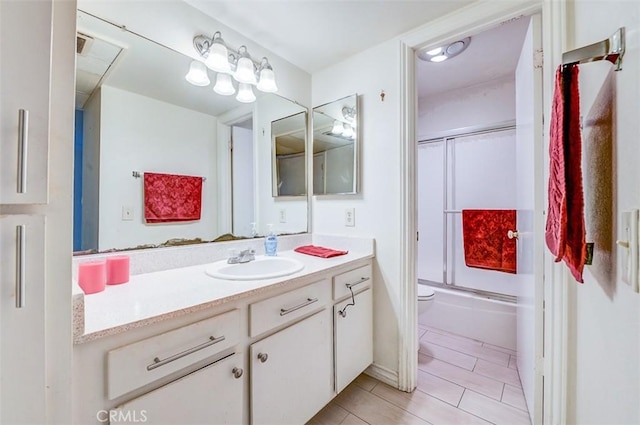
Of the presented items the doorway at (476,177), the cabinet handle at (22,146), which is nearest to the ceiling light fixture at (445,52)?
the doorway at (476,177)

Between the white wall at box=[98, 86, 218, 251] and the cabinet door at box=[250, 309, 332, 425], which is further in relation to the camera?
the white wall at box=[98, 86, 218, 251]

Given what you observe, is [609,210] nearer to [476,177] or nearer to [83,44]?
[83,44]

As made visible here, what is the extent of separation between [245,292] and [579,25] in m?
1.50

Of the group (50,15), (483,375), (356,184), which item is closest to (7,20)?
(50,15)

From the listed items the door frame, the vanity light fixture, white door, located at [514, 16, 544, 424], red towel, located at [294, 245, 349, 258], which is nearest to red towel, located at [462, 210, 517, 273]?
white door, located at [514, 16, 544, 424]

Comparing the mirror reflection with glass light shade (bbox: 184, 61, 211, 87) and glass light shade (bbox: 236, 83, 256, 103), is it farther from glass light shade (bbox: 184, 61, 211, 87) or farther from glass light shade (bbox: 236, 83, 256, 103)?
glass light shade (bbox: 184, 61, 211, 87)

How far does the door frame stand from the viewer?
3.40ft

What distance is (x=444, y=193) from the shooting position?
8.78ft

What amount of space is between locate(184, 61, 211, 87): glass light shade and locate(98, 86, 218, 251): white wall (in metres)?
0.16

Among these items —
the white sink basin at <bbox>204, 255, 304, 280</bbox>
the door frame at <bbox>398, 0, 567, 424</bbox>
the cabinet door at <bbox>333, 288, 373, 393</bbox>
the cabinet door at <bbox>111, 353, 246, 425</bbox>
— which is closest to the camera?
the cabinet door at <bbox>111, 353, 246, 425</bbox>

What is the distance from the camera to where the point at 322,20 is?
4.80 ft

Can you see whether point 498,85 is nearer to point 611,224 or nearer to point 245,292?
point 611,224

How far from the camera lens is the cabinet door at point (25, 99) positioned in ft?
1.54

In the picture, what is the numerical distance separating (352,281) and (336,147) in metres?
0.97
